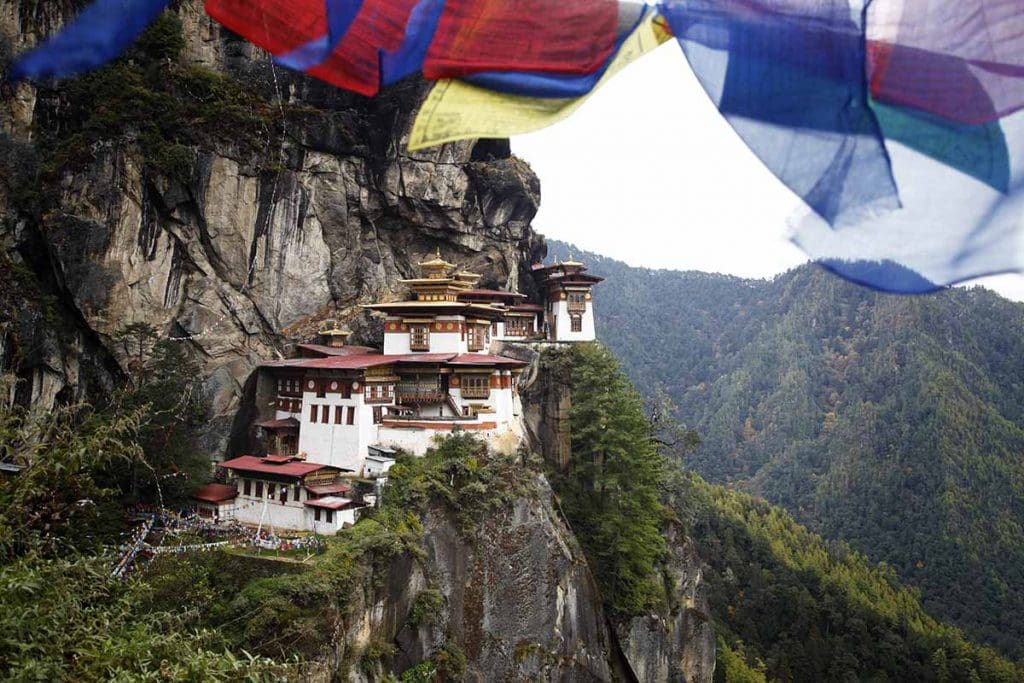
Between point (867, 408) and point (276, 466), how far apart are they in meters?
97.7

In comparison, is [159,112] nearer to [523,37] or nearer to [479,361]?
[479,361]

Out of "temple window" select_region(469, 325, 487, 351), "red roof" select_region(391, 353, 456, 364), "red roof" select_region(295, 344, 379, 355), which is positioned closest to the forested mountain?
"temple window" select_region(469, 325, 487, 351)

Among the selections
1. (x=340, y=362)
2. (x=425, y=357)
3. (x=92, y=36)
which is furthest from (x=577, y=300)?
(x=92, y=36)

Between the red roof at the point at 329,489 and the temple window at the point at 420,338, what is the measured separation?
6945mm

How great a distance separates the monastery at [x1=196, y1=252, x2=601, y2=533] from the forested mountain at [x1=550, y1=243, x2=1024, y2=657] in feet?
125

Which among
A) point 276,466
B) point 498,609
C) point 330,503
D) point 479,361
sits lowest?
point 498,609

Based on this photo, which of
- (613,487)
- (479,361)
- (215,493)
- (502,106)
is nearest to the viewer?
(502,106)

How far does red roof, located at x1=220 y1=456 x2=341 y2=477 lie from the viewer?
20.2 m

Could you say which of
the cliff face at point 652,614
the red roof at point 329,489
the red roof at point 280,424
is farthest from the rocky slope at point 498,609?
the red roof at point 280,424

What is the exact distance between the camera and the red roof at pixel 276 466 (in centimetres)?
2015

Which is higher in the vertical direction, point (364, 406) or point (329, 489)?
point (364, 406)

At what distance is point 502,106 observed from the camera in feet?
10.7

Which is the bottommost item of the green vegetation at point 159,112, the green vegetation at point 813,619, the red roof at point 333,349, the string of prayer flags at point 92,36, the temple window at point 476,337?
the green vegetation at point 813,619

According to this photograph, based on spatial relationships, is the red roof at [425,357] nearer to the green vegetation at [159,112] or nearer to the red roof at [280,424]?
the red roof at [280,424]
